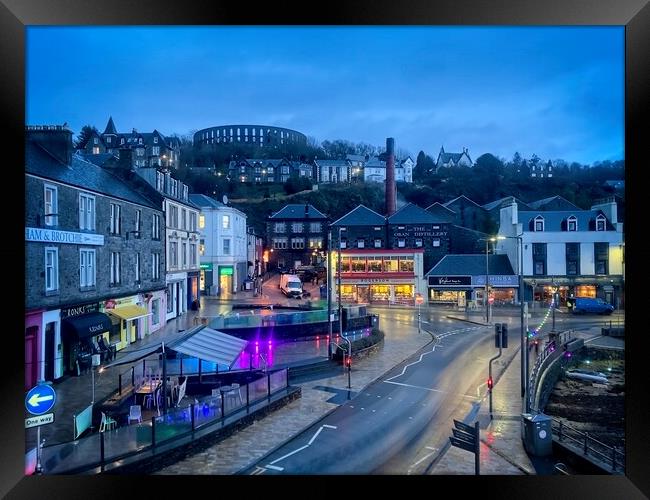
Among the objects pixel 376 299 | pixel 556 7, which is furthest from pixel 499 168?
pixel 556 7

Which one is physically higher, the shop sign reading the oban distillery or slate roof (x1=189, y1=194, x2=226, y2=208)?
slate roof (x1=189, y1=194, x2=226, y2=208)

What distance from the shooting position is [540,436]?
7.84m

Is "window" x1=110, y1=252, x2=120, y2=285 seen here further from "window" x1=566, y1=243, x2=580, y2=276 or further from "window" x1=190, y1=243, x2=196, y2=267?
"window" x1=566, y1=243, x2=580, y2=276

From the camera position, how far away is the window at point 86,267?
1152cm

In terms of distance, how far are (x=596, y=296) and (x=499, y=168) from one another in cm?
970

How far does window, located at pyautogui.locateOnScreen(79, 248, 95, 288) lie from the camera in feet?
37.8

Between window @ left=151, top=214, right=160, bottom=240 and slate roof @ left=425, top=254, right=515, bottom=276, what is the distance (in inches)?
619

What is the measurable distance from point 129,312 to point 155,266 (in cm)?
267

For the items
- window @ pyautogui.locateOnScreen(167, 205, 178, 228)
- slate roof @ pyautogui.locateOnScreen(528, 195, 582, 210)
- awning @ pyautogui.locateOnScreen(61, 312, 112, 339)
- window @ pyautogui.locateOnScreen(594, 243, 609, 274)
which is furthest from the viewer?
slate roof @ pyautogui.locateOnScreen(528, 195, 582, 210)

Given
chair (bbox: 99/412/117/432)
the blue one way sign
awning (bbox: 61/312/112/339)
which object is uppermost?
awning (bbox: 61/312/112/339)

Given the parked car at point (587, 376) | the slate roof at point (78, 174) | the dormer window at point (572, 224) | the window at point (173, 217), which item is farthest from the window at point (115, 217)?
the dormer window at point (572, 224)

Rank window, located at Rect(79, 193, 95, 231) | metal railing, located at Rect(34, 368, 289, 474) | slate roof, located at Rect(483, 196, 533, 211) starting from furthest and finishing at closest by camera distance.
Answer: slate roof, located at Rect(483, 196, 533, 211) → window, located at Rect(79, 193, 95, 231) → metal railing, located at Rect(34, 368, 289, 474)

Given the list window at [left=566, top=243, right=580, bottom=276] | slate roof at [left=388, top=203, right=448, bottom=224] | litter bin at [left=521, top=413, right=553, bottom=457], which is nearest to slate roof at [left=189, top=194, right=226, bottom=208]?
slate roof at [left=388, top=203, right=448, bottom=224]

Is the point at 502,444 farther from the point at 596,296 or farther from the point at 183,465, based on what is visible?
the point at 596,296
